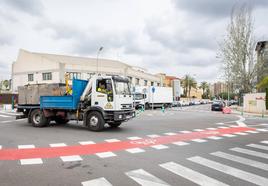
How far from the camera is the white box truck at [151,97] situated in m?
36.3

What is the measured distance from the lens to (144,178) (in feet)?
17.2

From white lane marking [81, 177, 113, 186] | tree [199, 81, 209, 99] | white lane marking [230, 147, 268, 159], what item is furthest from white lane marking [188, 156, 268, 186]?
tree [199, 81, 209, 99]

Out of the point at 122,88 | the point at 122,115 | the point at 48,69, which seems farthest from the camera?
the point at 48,69

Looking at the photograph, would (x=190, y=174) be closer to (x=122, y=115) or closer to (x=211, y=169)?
(x=211, y=169)

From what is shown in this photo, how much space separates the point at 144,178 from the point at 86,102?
8147 millimetres

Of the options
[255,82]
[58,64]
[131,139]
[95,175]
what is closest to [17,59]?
[58,64]

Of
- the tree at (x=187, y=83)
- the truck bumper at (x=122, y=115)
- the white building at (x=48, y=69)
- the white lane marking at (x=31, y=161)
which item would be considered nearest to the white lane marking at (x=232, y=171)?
the white lane marking at (x=31, y=161)

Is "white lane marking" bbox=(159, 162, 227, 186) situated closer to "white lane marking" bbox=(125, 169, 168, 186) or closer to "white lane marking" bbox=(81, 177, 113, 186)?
"white lane marking" bbox=(125, 169, 168, 186)

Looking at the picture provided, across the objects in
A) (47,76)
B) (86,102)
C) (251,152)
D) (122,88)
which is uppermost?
(47,76)

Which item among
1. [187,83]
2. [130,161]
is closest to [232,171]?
[130,161]

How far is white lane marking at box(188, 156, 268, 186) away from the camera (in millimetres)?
5188

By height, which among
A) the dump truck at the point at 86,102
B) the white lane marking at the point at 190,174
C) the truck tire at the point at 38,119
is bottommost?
the white lane marking at the point at 190,174

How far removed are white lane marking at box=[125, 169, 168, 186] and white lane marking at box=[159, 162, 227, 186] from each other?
646 mm

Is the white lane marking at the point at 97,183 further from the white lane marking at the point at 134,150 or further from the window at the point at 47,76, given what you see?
the window at the point at 47,76
